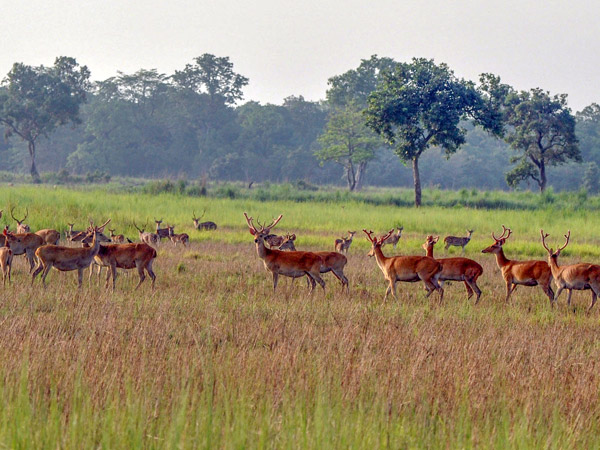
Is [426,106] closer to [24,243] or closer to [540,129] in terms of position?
[540,129]

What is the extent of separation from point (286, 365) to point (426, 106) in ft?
110

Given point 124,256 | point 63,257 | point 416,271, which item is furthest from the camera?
point 124,256

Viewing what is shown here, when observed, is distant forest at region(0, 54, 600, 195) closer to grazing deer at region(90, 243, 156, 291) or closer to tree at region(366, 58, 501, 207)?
tree at region(366, 58, 501, 207)

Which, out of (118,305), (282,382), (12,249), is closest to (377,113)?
(12,249)

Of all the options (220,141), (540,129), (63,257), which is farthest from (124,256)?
(220,141)

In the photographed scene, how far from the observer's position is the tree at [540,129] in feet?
139

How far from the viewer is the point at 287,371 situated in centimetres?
594

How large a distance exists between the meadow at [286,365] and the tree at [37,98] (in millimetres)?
45982

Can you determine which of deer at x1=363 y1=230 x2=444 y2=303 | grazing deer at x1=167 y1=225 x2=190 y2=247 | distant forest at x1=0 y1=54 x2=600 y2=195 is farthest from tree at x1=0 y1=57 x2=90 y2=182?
deer at x1=363 y1=230 x2=444 y2=303

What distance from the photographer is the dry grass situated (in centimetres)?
436

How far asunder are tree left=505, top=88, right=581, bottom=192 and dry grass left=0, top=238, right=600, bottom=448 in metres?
34.0

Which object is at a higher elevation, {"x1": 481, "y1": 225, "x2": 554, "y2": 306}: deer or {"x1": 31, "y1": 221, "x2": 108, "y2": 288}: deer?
{"x1": 31, "y1": 221, "x2": 108, "y2": 288}: deer

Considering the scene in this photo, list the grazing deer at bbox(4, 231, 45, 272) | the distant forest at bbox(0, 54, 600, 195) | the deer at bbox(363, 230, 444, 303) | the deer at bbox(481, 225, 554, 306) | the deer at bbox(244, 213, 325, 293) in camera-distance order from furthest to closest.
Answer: the distant forest at bbox(0, 54, 600, 195) → the grazing deer at bbox(4, 231, 45, 272) → the deer at bbox(244, 213, 325, 293) → the deer at bbox(481, 225, 554, 306) → the deer at bbox(363, 230, 444, 303)

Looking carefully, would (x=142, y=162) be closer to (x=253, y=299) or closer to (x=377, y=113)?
(x=377, y=113)
